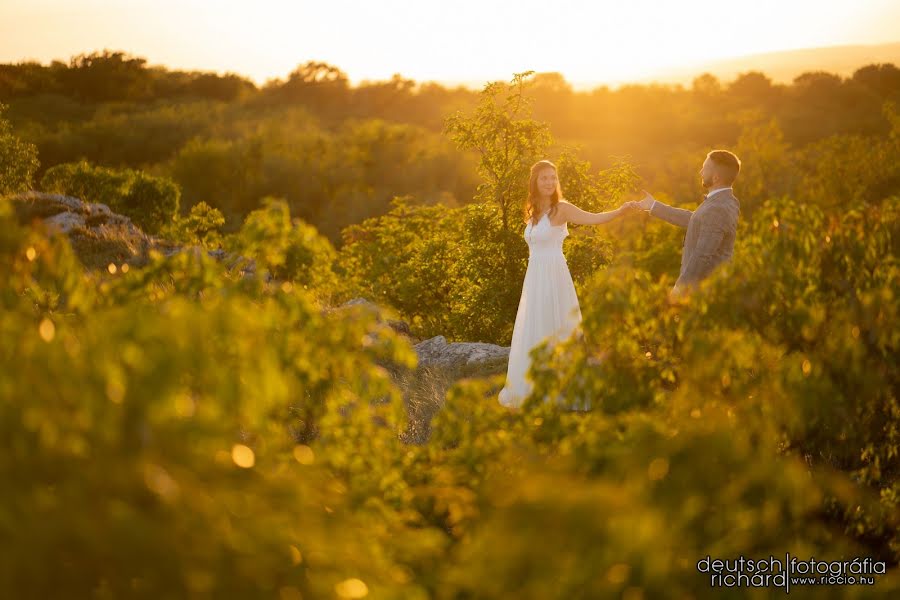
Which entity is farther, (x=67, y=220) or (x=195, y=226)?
(x=195, y=226)

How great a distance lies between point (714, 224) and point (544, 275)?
70.6 inches

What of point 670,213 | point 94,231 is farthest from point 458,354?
point 94,231

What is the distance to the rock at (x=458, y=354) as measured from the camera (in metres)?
10.5

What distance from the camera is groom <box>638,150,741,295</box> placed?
628 centimetres

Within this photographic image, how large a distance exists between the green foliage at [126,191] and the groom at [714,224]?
17.7 m

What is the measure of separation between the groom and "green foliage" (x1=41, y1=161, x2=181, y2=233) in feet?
58.1

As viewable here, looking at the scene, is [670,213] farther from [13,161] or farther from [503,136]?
[13,161]

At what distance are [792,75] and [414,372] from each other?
71230mm

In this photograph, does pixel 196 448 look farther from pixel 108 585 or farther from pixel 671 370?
pixel 671 370

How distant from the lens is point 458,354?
428 inches

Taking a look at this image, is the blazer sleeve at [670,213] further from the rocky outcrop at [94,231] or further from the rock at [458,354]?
the rocky outcrop at [94,231]

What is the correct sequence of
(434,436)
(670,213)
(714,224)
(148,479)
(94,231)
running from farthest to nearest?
(94,231), (670,213), (714,224), (434,436), (148,479)

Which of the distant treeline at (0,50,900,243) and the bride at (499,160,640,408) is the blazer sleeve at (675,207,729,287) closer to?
the bride at (499,160,640,408)

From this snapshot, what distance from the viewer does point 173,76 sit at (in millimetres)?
60344
